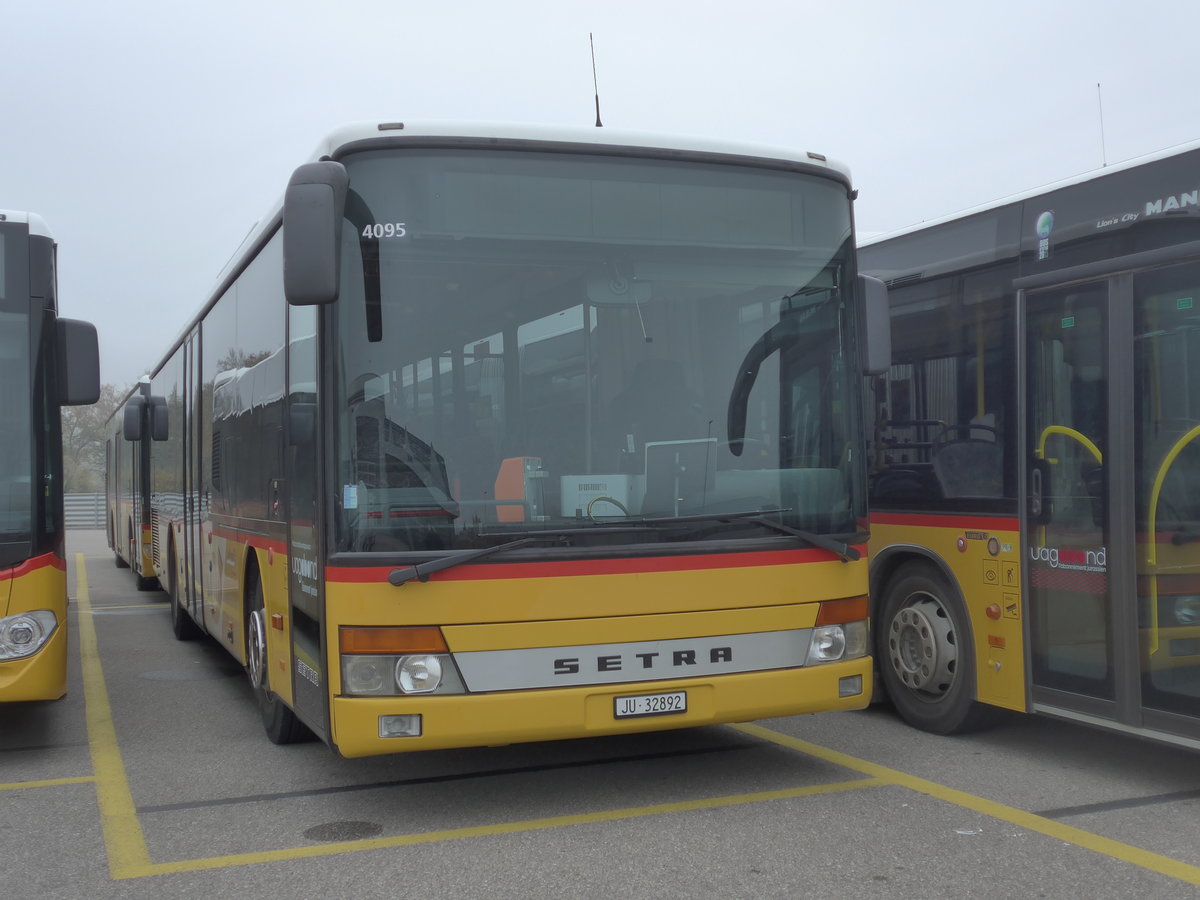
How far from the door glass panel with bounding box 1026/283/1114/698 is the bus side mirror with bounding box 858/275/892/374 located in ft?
3.01

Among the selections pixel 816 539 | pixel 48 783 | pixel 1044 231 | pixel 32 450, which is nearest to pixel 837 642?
pixel 816 539

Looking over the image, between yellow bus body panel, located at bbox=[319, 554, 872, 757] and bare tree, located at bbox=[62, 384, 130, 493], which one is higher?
bare tree, located at bbox=[62, 384, 130, 493]

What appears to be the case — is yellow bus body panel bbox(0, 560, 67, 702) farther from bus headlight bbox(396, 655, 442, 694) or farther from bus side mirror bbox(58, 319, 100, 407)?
bus headlight bbox(396, 655, 442, 694)

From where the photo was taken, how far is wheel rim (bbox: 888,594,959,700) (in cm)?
712

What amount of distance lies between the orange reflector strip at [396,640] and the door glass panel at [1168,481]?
3204 mm

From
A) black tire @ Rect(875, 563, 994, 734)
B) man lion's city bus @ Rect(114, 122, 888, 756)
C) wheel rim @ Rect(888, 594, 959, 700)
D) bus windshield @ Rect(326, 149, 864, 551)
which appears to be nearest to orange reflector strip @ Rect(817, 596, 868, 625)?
man lion's city bus @ Rect(114, 122, 888, 756)

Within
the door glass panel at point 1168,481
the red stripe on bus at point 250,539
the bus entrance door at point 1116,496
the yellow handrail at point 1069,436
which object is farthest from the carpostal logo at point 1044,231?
the red stripe on bus at point 250,539

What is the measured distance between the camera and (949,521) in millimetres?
7043

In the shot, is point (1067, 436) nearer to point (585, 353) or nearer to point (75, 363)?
point (585, 353)

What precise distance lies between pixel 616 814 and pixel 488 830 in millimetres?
580

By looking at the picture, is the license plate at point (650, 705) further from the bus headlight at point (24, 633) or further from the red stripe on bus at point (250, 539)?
the bus headlight at point (24, 633)

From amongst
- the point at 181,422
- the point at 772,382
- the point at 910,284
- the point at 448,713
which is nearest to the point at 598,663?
the point at 448,713

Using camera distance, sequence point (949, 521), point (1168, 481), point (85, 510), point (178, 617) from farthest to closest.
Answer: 1. point (85, 510)
2. point (178, 617)
3. point (949, 521)
4. point (1168, 481)

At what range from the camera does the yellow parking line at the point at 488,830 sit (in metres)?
4.96
